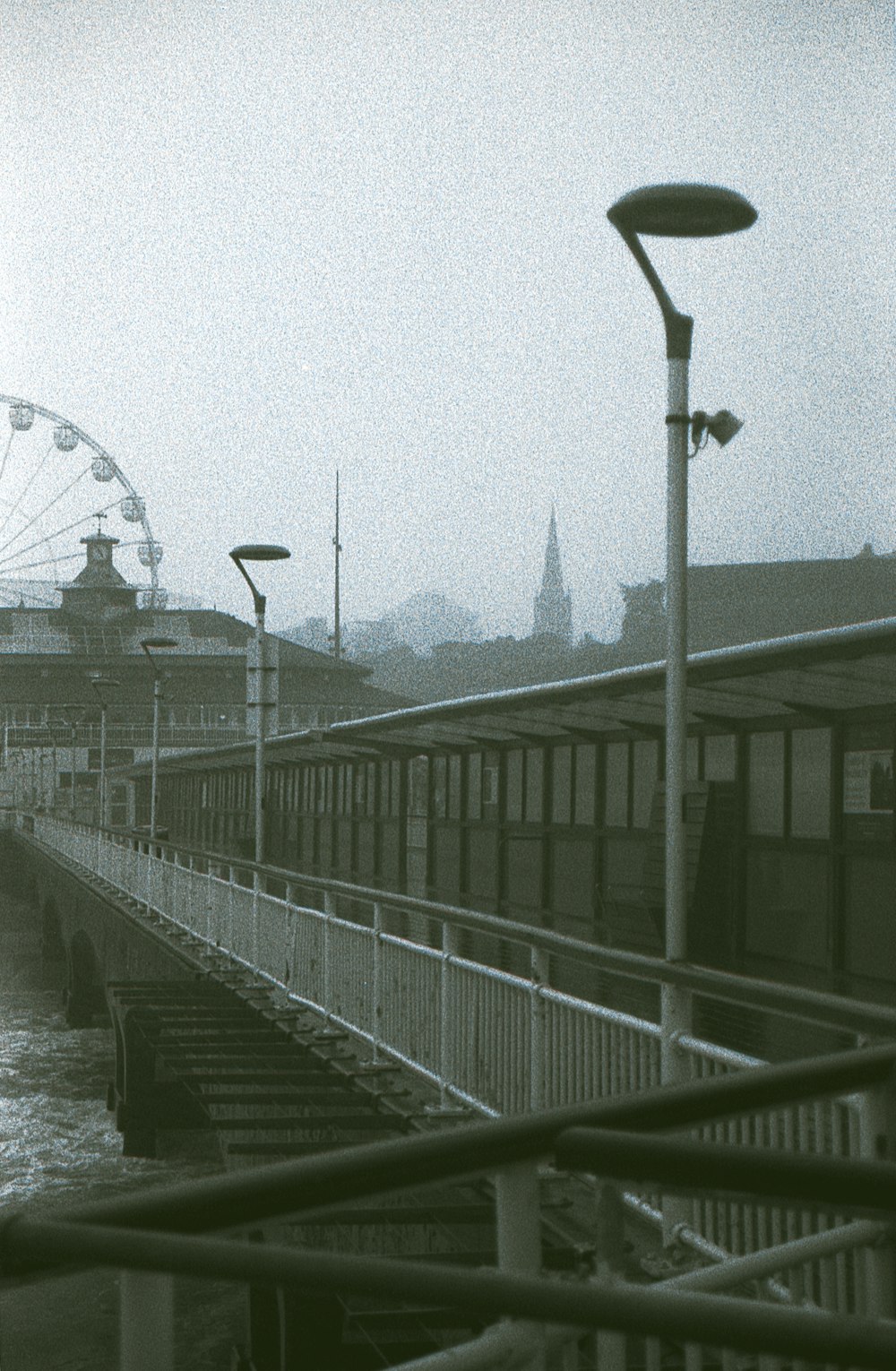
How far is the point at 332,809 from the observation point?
31.5m

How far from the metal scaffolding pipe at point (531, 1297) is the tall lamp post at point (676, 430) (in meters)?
5.19

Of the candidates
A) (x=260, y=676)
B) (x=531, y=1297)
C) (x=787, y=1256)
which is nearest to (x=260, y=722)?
(x=260, y=676)

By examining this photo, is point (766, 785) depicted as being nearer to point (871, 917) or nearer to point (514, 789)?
point (871, 917)

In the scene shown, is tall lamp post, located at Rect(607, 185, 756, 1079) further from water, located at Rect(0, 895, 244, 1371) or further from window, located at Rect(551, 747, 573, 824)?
window, located at Rect(551, 747, 573, 824)

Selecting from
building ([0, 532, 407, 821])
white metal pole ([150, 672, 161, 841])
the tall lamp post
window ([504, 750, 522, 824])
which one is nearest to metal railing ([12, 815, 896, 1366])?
the tall lamp post

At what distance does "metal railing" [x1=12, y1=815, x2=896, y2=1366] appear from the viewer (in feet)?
10.6

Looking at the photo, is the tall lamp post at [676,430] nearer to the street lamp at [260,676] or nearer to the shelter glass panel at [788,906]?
the shelter glass panel at [788,906]

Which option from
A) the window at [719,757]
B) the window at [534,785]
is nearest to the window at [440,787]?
the window at [534,785]

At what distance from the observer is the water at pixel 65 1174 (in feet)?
35.5

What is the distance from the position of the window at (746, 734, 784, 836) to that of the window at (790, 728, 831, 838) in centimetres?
21

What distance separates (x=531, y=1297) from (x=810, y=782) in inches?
458

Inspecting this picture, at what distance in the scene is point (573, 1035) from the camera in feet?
22.4

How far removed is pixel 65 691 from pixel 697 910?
320ft

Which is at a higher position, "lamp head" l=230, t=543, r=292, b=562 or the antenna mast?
the antenna mast
